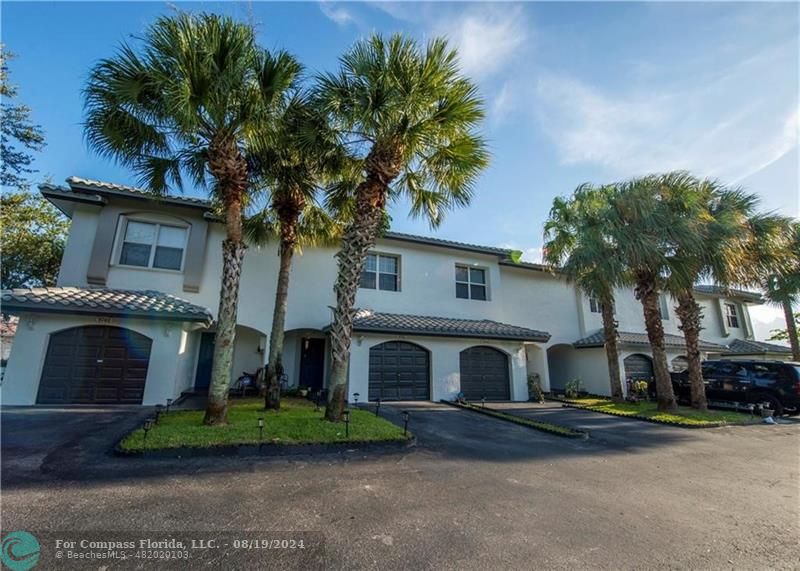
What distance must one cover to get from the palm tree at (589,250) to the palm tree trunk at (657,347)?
100cm

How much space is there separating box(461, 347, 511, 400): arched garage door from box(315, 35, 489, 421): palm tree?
8.32 m

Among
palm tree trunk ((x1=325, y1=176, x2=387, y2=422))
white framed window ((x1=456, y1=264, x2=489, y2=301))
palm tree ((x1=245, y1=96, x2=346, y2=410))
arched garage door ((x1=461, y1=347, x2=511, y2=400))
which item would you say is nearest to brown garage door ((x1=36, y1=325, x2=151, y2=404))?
palm tree ((x1=245, y1=96, x2=346, y2=410))

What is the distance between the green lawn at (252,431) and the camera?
255 inches

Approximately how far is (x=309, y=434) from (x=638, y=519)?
5.69m

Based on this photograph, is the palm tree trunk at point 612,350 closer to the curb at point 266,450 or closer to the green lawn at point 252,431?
the green lawn at point 252,431

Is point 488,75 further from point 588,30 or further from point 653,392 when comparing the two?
point 653,392

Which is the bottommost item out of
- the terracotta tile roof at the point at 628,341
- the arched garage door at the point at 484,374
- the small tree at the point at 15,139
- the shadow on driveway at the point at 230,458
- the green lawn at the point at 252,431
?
the shadow on driveway at the point at 230,458

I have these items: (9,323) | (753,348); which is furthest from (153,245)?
(753,348)

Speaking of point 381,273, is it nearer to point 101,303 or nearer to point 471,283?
point 471,283

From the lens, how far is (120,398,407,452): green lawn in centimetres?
649

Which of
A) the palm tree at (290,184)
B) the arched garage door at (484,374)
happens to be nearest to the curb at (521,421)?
the arched garage door at (484,374)

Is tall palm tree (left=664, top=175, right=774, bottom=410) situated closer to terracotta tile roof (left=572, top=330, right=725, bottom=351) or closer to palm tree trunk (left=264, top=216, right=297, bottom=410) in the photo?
terracotta tile roof (left=572, top=330, right=725, bottom=351)

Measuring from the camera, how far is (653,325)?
13.8 metres

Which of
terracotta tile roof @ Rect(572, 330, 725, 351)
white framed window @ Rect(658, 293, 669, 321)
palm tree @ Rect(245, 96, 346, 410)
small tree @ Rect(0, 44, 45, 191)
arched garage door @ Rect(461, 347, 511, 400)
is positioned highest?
small tree @ Rect(0, 44, 45, 191)
